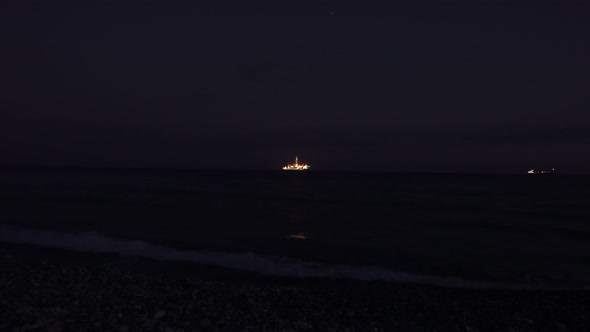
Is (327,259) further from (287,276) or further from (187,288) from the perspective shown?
(187,288)

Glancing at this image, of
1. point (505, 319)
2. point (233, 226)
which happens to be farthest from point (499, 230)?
point (505, 319)

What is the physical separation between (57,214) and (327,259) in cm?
2500

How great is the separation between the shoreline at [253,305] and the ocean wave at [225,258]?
4.08 feet

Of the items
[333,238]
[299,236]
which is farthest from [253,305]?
[299,236]

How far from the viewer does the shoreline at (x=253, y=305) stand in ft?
28.3

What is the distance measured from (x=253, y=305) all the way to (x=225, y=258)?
7893 millimetres

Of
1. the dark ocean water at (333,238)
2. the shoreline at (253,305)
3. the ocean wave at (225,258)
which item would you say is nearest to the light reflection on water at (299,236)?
the dark ocean water at (333,238)

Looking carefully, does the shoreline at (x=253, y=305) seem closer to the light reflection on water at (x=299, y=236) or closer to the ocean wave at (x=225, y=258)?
the ocean wave at (x=225, y=258)

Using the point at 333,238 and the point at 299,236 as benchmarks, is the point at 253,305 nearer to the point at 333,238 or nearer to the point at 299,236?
the point at 333,238

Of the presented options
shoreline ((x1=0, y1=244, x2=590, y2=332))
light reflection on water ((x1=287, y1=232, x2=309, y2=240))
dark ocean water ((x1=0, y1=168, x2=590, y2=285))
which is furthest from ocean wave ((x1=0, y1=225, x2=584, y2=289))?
light reflection on water ((x1=287, y1=232, x2=309, y2=240))

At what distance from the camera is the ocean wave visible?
15010mm

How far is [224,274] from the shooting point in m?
15.0

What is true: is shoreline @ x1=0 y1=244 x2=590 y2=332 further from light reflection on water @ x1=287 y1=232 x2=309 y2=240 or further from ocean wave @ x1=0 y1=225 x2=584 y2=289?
light reflection on water @ x1=287 y1=232 x2=309 y2=240

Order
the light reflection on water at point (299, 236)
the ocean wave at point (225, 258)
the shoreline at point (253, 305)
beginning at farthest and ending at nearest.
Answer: the light reflection on water at point (299, 236) < the ocean wave at point (225, 258) < the shoreline at point (253, 305)
